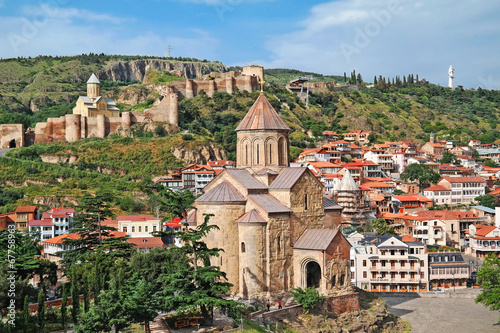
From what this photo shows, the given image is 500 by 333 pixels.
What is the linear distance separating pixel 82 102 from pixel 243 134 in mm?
44389

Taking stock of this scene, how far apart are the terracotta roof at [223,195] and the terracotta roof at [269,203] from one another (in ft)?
2.16

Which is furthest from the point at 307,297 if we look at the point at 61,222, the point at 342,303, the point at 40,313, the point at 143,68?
the point at 143,68

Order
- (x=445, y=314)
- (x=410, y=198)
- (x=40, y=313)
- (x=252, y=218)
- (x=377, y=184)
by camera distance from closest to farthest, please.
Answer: (x=40, y=313), (x=252, y=218), (x=445, y=314), (x=410, y=198), (x=377, y=184)

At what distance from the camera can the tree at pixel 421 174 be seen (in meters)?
71.2

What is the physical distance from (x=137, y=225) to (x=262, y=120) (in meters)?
22.4

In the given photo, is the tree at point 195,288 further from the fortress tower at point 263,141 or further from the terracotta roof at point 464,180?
the terracotta roof at point 464,180

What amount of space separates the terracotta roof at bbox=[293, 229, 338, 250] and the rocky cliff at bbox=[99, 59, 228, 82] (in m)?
108

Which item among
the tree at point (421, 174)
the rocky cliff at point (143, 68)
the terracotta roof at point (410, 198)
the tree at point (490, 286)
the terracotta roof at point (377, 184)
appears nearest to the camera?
the tree at point (490, 286)

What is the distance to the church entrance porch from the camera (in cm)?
2881

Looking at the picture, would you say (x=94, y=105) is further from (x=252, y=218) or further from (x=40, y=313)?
(x=40, y=313)

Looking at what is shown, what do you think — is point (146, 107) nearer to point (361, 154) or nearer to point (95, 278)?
point (361, 154)

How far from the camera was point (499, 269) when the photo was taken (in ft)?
110

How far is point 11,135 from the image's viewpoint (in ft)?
227

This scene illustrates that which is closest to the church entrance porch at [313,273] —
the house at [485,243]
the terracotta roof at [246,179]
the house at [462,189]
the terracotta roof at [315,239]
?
the terracotta roof at [315,239]
